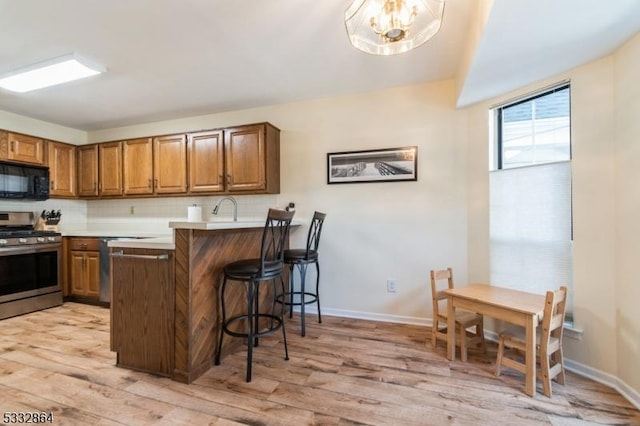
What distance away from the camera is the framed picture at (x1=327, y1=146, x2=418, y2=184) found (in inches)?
117

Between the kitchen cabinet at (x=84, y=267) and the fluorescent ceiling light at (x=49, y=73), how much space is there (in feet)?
5.72

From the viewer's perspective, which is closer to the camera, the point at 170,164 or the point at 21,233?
the point at 21,233

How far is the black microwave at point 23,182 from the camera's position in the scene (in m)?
3.42

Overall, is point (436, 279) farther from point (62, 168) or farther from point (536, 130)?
point (62, 168)

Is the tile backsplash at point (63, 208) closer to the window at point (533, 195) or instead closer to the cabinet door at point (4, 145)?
the cabinet door at point (4, 145)

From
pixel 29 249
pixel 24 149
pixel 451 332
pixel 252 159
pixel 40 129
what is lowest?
pixel 451 332

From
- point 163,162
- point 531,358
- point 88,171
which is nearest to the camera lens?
point 531,358

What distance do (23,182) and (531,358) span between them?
5.47m

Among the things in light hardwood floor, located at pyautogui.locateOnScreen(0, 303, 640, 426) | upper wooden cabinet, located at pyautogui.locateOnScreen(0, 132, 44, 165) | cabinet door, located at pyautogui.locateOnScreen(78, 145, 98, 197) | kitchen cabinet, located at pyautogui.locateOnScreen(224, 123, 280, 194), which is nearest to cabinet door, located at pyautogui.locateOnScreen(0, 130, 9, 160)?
upper wooden cabinet, located at pyautogui.locateOnScreen(0, 132, 44, 165)

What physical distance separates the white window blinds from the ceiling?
0.77 metres

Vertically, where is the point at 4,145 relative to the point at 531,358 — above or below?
above

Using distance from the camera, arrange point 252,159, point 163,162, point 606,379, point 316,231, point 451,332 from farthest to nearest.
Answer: point 163,162
point 252,159
point 316,231
point 451,332
point 606,379

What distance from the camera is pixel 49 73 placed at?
2584 mm

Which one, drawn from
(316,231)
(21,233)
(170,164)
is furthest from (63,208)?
(316,231)
